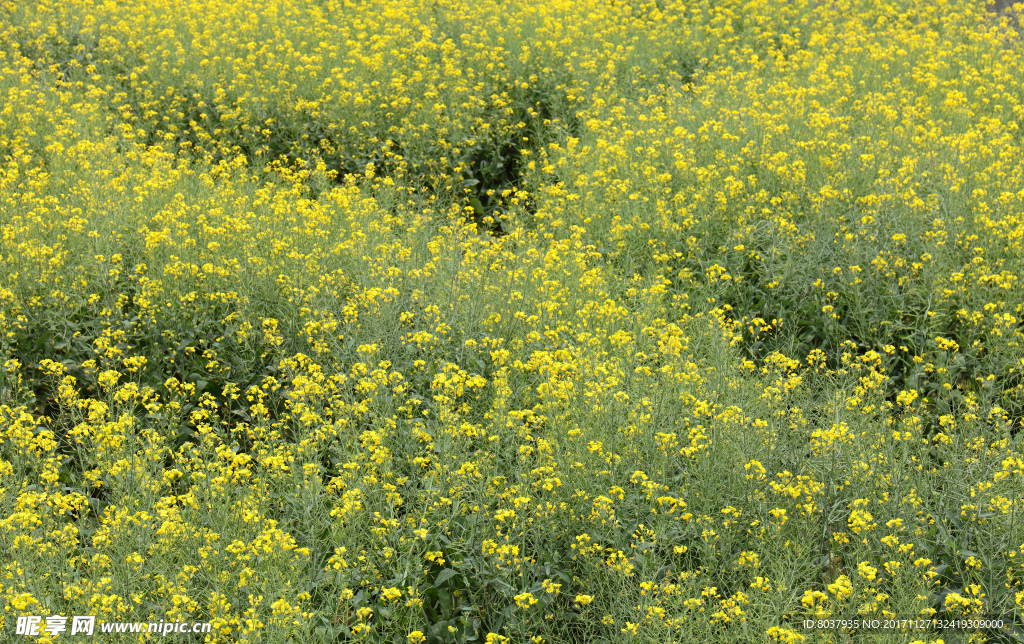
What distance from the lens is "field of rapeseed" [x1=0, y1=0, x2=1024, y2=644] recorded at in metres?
3.81

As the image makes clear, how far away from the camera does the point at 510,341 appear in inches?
217

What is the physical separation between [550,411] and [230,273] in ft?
8.56

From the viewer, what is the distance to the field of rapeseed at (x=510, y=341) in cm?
381

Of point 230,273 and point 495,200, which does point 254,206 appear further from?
point 495,200
